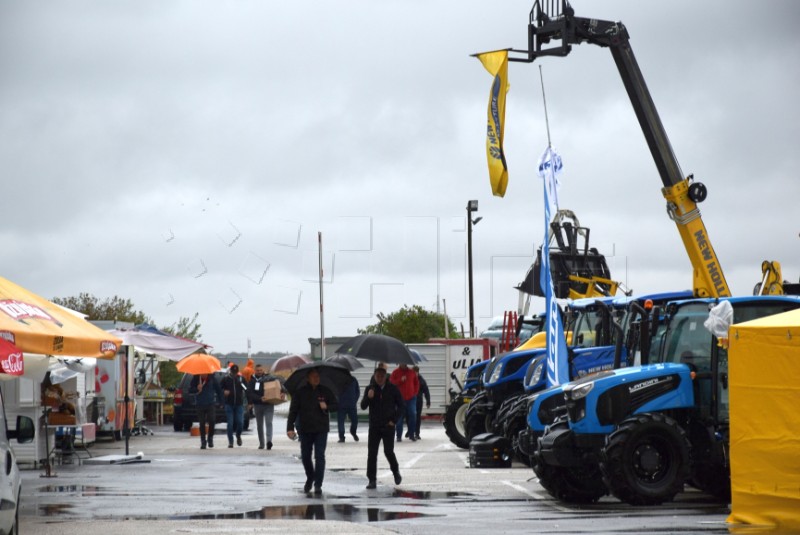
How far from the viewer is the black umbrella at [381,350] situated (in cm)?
2786

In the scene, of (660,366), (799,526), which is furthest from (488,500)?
(799,526)

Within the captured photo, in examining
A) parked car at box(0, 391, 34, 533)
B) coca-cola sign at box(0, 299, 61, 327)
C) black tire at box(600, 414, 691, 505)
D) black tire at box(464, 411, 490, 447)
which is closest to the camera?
parked car at box(0, 391, 34, 533)

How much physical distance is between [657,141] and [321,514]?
34.7 feet

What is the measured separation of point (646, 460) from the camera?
15.3 meters

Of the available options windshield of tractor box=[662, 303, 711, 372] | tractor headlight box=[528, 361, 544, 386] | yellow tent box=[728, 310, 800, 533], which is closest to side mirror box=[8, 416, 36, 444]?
yellow tent box=[728, 310, 800, 533]

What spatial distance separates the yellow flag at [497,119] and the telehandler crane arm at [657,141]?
1.14 metres

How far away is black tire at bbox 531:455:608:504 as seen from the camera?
1639cm

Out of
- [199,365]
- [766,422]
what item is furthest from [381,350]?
[766,422]

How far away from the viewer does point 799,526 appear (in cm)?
1301

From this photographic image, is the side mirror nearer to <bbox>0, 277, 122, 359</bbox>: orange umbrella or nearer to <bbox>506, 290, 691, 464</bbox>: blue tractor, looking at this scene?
<bbox>0, 277, 122, 359</bbox>: orange umbrella

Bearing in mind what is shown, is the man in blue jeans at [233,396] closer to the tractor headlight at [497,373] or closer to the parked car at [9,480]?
the tractor headlight at [497,373]

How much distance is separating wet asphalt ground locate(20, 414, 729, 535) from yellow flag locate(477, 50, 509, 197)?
5.00 meters

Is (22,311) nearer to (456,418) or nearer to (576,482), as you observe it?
(576,482)

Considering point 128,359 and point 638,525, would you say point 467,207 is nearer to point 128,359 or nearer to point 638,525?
point 128,359
